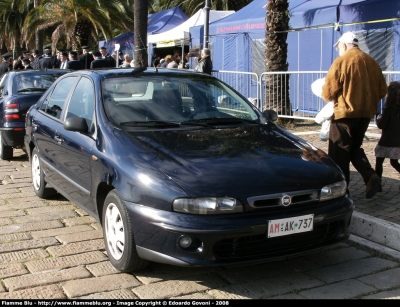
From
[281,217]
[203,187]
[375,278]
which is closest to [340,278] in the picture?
[375,278]

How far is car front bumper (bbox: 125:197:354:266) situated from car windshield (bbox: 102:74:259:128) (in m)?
1.15

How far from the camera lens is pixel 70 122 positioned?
4.50m

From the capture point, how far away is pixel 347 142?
17.6 feet

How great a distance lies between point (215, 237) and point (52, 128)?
9.07 feet

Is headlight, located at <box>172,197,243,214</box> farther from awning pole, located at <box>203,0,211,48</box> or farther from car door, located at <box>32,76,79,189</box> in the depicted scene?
awning pole, located at <box>203,0,211,48</box>

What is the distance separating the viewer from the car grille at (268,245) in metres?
3.48

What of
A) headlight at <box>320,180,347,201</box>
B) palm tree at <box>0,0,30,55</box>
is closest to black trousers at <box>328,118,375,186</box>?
headlight at <box>320,180,347,201</box>

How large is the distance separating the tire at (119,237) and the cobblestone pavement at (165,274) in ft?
0.33

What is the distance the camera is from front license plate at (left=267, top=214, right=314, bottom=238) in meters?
3.49

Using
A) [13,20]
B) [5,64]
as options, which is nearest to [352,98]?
[5,64]

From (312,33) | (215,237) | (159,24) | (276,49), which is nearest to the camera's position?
(215,237)

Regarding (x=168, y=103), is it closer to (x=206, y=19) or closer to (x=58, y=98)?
(x=58, y=98)

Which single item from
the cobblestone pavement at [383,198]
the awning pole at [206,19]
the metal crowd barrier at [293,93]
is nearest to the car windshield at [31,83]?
the metal crowd barrier at [293,93]

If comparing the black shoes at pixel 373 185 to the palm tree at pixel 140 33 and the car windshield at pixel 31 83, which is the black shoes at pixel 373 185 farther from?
A: the palm tree at pixel 140 33
